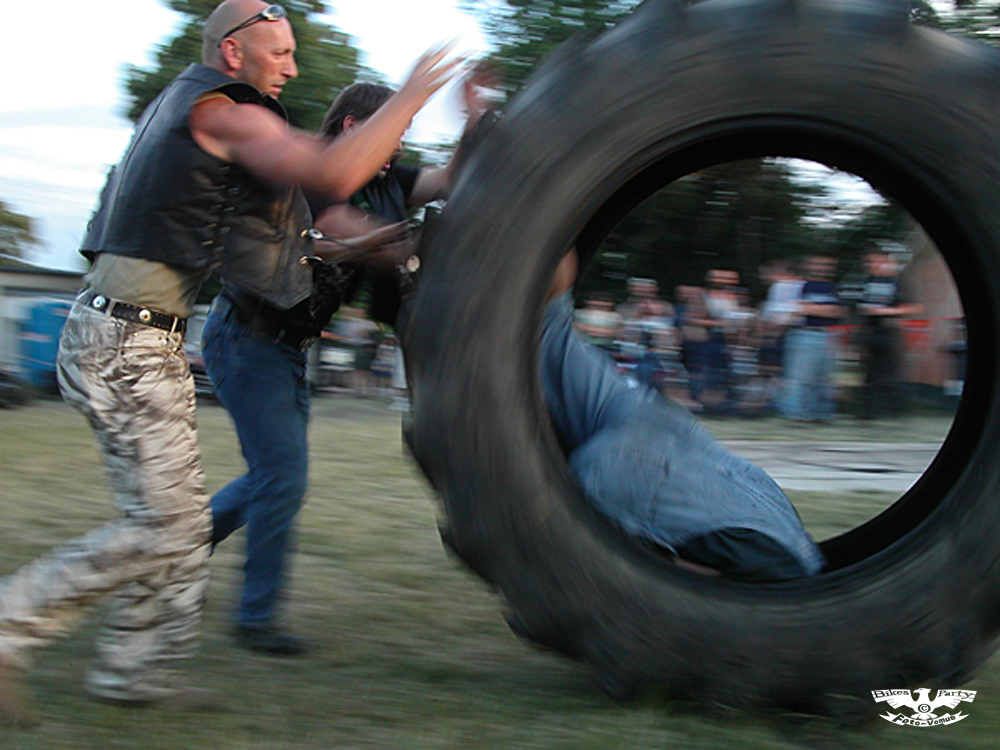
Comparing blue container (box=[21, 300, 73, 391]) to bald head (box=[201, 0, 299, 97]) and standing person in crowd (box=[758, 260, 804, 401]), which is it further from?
bald head (box=[201, 0, 299, 97])

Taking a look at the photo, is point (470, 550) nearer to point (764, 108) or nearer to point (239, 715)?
point (239, 715)

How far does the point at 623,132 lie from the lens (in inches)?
88.0

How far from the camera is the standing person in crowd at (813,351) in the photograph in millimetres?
8875

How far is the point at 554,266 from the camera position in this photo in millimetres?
2297

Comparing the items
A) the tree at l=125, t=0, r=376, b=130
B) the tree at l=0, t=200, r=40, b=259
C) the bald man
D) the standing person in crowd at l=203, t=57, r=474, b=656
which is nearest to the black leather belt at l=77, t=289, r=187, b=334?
the bald man

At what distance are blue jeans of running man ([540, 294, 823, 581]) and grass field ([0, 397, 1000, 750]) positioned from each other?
0.43 meters

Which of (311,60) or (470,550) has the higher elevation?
(311,60)

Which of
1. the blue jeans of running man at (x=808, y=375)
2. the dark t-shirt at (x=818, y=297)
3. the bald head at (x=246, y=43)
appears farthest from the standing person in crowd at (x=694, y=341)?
the bald head at (x=246, y=43)

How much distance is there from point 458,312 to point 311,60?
16685 millimetres

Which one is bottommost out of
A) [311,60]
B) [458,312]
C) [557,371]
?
[557,371]

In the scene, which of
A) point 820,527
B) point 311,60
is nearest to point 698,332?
point 820,527

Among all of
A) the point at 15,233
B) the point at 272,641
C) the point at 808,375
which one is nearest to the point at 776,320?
the point at 808,375

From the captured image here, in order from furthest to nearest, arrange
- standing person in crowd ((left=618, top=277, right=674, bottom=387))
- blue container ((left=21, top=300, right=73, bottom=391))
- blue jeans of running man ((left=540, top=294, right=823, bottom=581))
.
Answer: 1. blue container ((left=21, top=300, right=73, bottom=391))
2. standing person in crowd ((left=618, top=277, right=674, bottom=387))
3. blue jeans of running man ((left=540, top=294, right=823, bottom=581))

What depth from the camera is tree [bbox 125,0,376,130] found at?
1747cm
